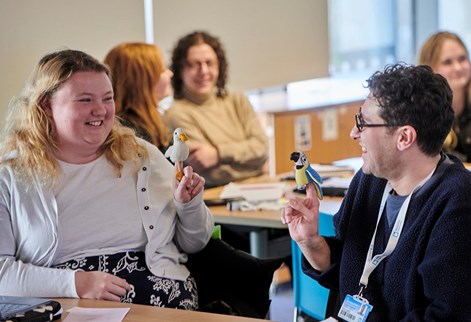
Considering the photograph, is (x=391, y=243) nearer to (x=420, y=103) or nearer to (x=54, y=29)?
(x=420, y=103)

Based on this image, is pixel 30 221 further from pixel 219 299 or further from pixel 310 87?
pixel 310 87

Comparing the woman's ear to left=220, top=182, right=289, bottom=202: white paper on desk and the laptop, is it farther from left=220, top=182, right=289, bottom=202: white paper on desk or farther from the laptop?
left=220, top=182, right=289, bottom=202: white paper on desk

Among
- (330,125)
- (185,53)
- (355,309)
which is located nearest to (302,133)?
(330,125)

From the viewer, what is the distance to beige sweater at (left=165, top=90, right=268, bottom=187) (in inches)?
171

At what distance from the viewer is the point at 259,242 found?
12.1 ft

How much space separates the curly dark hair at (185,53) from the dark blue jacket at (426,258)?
2.61m

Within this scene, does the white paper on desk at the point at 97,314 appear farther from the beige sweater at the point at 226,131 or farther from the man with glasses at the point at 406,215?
the beige sweater at the point at 226,131

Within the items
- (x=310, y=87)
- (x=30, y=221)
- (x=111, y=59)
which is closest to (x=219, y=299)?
(x=30, y=221)

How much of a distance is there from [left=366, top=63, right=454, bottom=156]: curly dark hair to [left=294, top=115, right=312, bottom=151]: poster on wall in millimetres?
3584

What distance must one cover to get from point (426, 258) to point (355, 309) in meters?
A: 0.25

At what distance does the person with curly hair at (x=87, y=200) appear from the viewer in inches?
94.0

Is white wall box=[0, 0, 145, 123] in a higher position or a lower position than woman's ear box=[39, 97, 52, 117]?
higher

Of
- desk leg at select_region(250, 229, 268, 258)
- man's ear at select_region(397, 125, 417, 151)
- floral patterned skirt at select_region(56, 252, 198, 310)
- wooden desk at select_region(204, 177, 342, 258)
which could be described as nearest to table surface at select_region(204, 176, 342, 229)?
wooden desk at select_region(204, 177, 342, 258)

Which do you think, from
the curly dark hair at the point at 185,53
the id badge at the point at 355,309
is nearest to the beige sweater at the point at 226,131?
the curly dark hair at the point at 185,53
